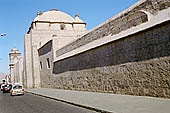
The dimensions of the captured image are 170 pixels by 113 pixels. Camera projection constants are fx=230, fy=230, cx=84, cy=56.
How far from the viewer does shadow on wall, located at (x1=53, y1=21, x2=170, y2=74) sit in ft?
34.1

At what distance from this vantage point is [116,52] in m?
14.6

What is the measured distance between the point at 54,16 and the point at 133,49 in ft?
116

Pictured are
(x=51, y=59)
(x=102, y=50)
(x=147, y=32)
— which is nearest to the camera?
(x=147, y=32)

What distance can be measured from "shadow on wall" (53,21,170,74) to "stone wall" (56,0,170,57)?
1041 millimetres

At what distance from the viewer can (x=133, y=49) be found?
12.8 meters

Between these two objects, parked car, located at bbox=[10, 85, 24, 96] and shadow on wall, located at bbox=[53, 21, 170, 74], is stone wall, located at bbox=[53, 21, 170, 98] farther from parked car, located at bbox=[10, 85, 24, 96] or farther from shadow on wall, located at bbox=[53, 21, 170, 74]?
parked car, located at bbox=[10, 85, 24, 96]

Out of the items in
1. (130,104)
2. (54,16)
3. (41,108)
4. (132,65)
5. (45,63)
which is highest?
(54,16)

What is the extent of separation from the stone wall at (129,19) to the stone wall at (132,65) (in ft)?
3.45

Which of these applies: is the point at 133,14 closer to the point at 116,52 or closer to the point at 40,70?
the point at 116,52

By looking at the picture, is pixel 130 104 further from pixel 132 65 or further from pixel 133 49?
pixel 133 49

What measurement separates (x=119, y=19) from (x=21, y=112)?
8714 mm

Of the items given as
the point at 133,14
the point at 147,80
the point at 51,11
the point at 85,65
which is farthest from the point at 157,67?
the point at 51,11

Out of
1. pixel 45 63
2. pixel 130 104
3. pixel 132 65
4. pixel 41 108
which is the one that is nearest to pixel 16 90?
pixel 45 63

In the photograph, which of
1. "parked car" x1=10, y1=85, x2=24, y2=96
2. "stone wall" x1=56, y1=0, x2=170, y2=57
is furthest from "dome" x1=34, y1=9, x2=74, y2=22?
"stone wall" x1=56, y1=0, x2=170, y2=57
